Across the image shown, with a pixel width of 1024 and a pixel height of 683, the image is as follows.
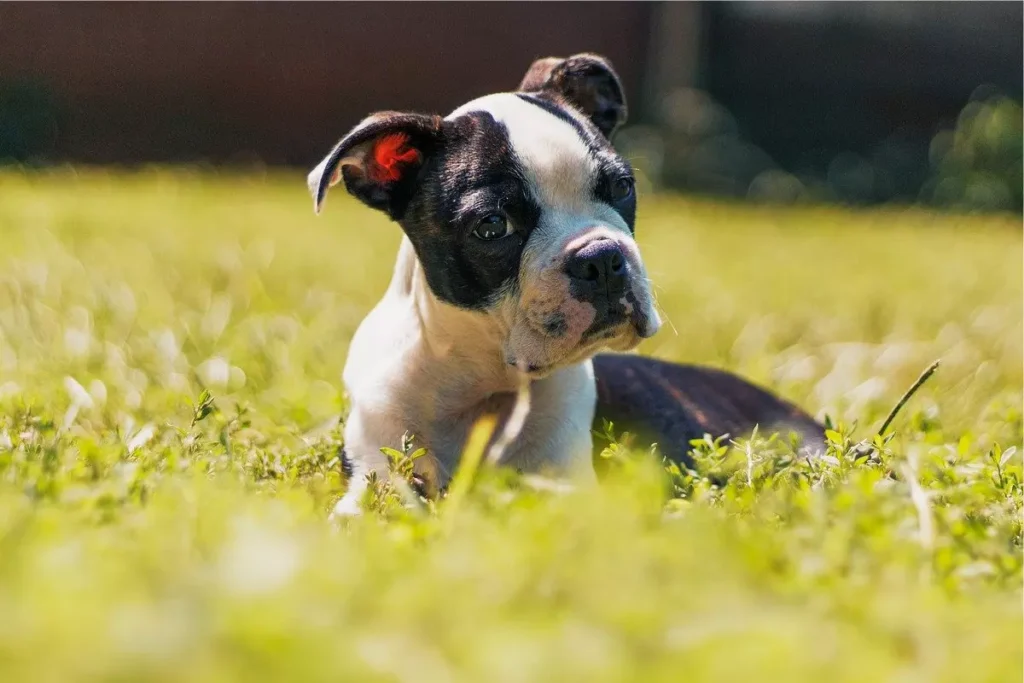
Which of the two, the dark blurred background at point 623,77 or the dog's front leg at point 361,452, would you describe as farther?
the dark blurred background at point 623,77

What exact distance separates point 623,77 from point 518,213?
550 inches

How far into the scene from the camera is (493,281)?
11.8 ft

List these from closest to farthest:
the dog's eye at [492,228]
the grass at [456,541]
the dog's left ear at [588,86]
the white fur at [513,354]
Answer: the grass at [456,541], the white fur at [513,354], the dog's eye at [492,228], the dog's left ear at [588,86]

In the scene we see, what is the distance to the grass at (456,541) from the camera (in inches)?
62.8

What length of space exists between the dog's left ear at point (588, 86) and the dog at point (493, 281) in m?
0.28

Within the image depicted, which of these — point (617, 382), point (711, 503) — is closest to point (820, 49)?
point (617, 382)

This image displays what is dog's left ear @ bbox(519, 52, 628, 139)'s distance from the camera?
4266mm

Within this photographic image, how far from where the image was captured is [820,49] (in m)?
17.4

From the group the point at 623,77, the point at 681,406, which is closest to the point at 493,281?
the point at 681,406

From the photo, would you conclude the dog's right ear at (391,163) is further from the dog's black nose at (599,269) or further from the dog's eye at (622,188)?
the dog's black nose at (599,269)

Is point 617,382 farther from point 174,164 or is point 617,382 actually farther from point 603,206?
point 174,164

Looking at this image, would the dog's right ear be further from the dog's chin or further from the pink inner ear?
the dog's chin

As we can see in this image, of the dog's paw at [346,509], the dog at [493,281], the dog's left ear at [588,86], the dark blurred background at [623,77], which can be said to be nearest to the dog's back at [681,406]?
the dog at [493,281]

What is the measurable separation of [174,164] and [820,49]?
934 centimetres
